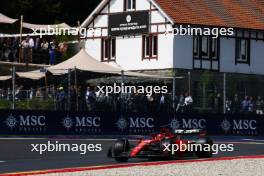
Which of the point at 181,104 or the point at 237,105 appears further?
the point at 237,105

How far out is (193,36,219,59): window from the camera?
55.3 metres

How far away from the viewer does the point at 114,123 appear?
37.0 metres

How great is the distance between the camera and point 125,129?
37281 mm

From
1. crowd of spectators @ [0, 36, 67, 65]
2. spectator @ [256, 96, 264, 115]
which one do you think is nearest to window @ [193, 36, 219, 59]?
crowd of spectators @ [0, 36, 67, 65]

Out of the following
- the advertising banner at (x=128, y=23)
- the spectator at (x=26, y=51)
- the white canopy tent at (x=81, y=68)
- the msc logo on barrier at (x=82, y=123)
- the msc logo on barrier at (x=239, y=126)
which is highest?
the advertising banner at (x=128, y=23)

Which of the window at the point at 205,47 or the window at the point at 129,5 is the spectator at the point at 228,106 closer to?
the window at the point at 205,47

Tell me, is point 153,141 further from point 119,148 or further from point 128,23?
point 128,23

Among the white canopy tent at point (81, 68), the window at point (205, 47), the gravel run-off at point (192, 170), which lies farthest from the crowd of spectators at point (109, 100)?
the window at point (205, 47)

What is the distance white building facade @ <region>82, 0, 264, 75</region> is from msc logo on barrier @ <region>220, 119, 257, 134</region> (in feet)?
45.3

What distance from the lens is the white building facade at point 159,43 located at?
54312 mm

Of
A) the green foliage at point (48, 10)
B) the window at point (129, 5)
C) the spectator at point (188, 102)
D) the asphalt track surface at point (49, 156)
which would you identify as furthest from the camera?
the green foliage at point (48, 10)

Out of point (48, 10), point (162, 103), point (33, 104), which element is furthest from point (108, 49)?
point (33, 104)

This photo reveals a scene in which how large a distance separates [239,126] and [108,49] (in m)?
19.2

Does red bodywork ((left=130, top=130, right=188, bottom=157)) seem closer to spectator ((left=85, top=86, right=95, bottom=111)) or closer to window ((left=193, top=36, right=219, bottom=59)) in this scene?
spectator ((left=85, top=86, right=95, bottom=111))
